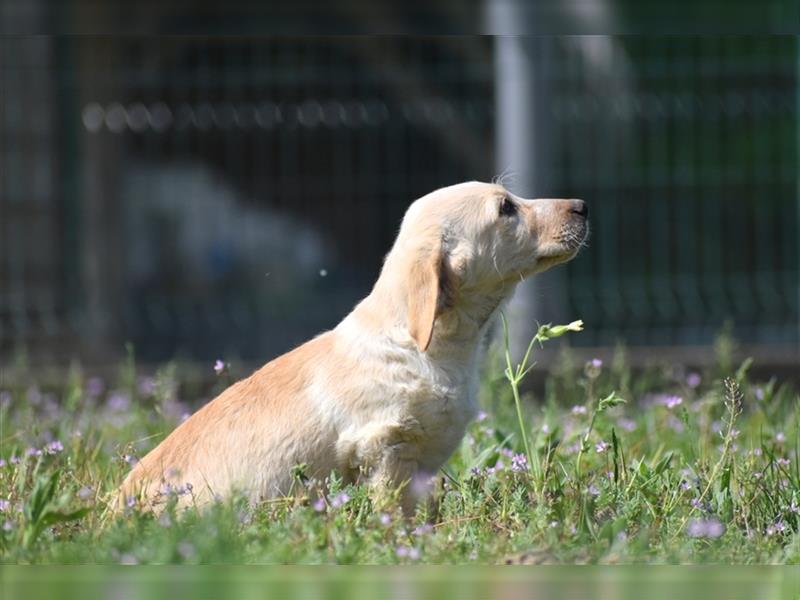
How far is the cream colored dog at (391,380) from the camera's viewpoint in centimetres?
372

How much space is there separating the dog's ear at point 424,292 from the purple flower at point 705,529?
842mm

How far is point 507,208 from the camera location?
4.12 m

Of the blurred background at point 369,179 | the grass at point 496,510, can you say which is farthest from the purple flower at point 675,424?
Result: the blurred background at point 369,179

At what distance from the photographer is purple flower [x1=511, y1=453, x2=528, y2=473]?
3910mm

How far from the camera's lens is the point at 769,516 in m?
3.59

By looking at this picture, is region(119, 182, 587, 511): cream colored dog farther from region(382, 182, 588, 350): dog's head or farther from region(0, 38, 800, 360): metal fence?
region(0, 38, 800, 360): metal fence

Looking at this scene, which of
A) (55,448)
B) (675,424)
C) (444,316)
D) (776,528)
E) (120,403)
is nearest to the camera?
(776,528)

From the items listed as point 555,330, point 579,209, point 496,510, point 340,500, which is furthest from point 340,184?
point 340,500

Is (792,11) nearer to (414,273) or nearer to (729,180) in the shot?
(414,273)

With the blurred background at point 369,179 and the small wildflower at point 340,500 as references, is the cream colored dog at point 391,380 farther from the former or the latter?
the blurred background at point 369,179

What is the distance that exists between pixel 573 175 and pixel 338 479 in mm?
5606

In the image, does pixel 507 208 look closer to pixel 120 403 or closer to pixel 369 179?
pixel 120 403

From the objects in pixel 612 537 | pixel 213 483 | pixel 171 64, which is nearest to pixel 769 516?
pixel 612 537

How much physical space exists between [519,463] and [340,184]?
542 cm
